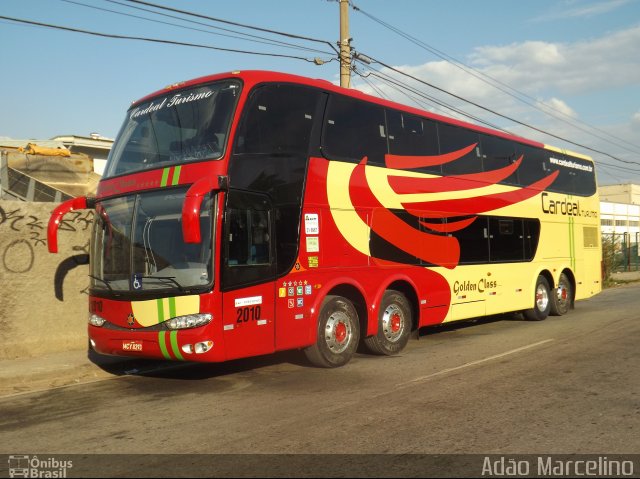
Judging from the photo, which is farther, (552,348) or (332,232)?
(552,348)

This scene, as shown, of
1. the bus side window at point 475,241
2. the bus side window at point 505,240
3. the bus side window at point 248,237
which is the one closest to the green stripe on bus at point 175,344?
the bus side window at point 248,237

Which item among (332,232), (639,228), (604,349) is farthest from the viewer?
(639,228)

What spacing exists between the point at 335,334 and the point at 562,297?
8713mm

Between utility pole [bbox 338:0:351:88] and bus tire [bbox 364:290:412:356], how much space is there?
9.02 metres

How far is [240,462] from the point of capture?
486 centimetres

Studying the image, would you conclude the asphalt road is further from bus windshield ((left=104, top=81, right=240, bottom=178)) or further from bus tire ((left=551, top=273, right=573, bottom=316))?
bus tire ((left=551, top=273, right=573, bottom=316))

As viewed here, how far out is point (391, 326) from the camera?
10094 millimetres

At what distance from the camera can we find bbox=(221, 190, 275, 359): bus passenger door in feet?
24.4

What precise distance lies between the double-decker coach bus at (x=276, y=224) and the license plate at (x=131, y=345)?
Answer: 2 cm

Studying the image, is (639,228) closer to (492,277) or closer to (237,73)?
(492,277)

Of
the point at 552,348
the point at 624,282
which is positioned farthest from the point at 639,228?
the point at 552,348

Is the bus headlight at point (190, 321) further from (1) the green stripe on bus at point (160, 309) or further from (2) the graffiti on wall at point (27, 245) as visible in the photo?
(2) the graffiti on wall at point (27, 245)

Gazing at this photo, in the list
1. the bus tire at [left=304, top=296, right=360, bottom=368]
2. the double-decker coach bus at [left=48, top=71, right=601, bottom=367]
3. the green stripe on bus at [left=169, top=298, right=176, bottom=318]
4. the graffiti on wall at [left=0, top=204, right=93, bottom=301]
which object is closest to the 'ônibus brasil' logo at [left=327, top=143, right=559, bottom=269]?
the double-decker coach bus at [left=48, top=71, right=601, bottom=367]

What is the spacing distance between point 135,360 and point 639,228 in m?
72.7
